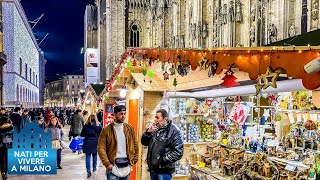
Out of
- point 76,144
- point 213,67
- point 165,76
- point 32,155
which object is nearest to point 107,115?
point 76,144

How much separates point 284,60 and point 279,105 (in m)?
5.07

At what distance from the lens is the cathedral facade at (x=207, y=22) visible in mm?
16938

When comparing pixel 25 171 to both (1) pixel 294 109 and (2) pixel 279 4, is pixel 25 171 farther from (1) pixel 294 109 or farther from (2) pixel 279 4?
(2) pixel 279 4

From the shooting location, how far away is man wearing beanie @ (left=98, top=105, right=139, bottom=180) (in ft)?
21.4

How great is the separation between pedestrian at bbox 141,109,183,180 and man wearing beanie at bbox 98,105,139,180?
0.35 meters

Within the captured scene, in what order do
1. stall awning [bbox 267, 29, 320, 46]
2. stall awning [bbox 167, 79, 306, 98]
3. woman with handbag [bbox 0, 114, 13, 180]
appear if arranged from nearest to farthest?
stall awning [bbox 167, 79, 306, 98], stall awning [bbox 267, 29, 320, 46], woman with handbag [bbox 0, 114, 13, 180]

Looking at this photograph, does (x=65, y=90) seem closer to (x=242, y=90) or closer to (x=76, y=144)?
(x=76, y=144)

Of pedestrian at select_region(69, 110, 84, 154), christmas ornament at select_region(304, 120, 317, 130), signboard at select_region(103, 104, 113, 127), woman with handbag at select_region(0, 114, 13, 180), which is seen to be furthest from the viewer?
signboard at select_region(103, 104, 113, 127)

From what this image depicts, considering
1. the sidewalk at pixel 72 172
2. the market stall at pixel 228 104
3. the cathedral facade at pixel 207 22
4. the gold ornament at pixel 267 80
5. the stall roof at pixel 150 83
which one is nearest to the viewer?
the gold ornament at pixel 267 80

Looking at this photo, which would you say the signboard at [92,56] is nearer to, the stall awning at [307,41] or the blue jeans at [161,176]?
the stall awning at [307,41]

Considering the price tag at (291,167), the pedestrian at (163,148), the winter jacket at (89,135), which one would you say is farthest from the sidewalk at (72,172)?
the price tag at (291,167)

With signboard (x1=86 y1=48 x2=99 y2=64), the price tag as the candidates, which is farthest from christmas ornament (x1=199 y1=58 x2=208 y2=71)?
signboard (x1=86 y1=48 x2=99 y2=64)

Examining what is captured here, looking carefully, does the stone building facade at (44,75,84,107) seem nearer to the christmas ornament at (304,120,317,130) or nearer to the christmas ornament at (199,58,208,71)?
the christmas ornament at (304,120,317,130)

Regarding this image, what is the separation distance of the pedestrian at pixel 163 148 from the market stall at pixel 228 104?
1079 mm
